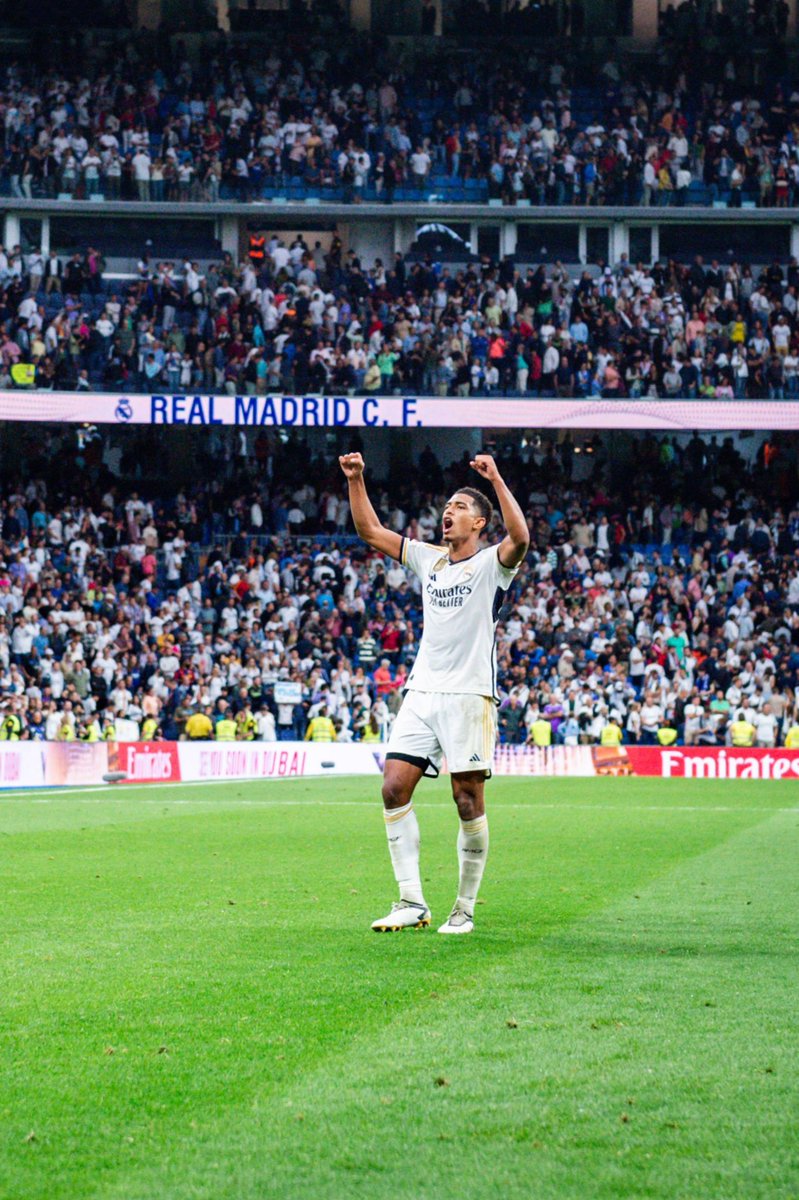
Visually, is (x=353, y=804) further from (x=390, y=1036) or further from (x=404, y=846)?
(x=390, y=1036)

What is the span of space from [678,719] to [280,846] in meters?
20.0

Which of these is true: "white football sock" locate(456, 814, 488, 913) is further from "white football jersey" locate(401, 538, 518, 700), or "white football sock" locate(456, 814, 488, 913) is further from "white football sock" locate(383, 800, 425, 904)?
"white football jersey" locate(401, 538, 518, 700)

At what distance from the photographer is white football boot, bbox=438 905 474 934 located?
9.03m

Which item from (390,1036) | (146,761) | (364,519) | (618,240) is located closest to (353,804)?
(146,761)

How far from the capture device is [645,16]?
163 feet

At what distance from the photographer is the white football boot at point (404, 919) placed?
911 cm

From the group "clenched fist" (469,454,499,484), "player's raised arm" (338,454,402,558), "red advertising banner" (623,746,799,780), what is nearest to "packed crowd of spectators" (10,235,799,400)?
"red advertising banner" (623,746,799,780)

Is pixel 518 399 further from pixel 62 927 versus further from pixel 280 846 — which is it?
pixel 62 927

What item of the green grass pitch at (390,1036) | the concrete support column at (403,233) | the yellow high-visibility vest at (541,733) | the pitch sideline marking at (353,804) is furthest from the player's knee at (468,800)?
the concrete support column at (403,233)

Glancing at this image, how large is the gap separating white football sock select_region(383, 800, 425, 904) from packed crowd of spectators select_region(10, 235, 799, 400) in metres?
31.1

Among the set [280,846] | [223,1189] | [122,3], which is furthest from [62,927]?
[122,3]

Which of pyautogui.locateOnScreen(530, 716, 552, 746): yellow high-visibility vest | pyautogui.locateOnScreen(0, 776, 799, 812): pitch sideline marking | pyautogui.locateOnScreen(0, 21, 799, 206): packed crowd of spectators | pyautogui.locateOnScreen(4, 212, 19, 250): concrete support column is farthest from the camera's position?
pyautogui.locateOnScreen(4, 212, 19, 250): concrete support column

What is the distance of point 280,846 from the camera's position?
615 inches

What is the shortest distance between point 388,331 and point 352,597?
7.73 m
